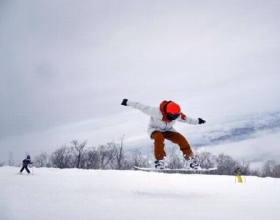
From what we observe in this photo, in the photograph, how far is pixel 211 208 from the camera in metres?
5.24

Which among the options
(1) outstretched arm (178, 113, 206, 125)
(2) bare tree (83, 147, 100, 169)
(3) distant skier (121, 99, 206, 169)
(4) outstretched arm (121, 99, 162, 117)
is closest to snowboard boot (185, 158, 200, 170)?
(3) distant skier (121, 99, 206, 169)

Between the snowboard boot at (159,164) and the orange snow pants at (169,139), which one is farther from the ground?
the orange snow pants at (169,139)

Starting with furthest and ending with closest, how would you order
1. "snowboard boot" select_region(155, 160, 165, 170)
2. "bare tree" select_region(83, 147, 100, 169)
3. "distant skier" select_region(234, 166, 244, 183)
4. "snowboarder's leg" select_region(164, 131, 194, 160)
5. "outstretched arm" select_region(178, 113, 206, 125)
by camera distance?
"bare tree" select_region(83, 147, 100, 169), "distant skier" select_region(234, 166, 244, 183), "outstretched arm" select_region(178, 113, 206, 125), "snowboarder's leg" select_region(164, 131, 194, 160), "snowboard boot" select_region(155, 160, 165, 170)

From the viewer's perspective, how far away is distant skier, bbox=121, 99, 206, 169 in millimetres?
7867

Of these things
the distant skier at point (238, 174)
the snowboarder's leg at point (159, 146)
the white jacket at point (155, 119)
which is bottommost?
the distant skier at point (238, 174)

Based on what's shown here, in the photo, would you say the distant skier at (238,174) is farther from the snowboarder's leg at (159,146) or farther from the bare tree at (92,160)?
the bare tree at (92,160)

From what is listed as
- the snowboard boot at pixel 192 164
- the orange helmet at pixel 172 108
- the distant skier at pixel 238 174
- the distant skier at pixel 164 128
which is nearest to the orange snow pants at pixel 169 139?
the distant skier at pixel 164 128

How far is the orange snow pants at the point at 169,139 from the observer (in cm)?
787

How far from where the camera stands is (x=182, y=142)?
26.7 ft

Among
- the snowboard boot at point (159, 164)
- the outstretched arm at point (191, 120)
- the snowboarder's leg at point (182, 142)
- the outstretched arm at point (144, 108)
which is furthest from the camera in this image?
the outstretched arm at point (191, 120)

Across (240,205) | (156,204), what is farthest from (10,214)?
(240,205)

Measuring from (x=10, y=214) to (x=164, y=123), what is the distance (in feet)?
15.8

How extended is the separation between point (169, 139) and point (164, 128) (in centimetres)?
40

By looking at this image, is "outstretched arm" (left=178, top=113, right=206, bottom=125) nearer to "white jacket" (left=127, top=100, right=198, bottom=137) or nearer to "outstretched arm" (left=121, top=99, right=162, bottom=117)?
"white jacket" (left=127, top=100, right=198, bottom=137)
